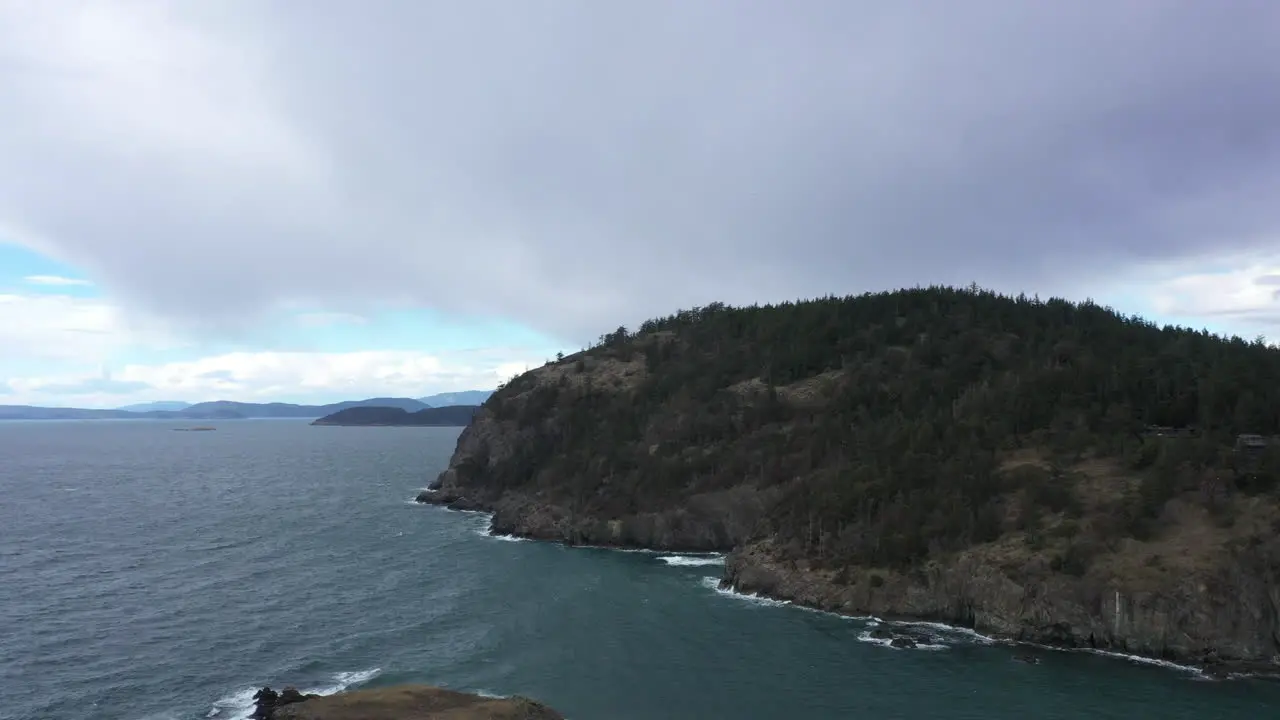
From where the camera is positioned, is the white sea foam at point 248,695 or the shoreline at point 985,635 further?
the shoreline at point 985,635

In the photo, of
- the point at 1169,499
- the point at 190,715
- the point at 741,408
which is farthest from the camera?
the point at 741,408

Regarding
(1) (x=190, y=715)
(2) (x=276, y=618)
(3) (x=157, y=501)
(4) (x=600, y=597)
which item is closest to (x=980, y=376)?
(4) (x=600, y=597)

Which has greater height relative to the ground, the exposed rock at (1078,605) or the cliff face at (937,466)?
the cliff face at (937,466)

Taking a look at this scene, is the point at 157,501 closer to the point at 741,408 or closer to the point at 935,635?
the point at 741,408

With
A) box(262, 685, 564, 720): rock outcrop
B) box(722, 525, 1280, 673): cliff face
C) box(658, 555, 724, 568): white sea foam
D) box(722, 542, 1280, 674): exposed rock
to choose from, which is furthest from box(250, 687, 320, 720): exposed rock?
box(658, 555, 724, 568): white sea foam

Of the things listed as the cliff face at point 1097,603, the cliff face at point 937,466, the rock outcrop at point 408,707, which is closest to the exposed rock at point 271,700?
the rock outcrop at point 408,707

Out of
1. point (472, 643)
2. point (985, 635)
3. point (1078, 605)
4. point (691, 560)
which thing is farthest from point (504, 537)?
point (1078, 605)

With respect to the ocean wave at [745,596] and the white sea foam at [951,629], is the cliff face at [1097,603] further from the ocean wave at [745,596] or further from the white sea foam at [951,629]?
the ocean wave at [745,596]
